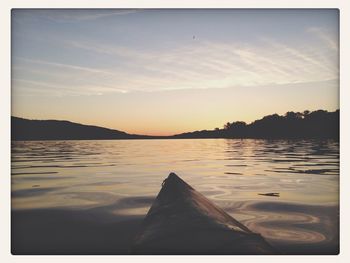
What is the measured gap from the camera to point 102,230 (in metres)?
4.48

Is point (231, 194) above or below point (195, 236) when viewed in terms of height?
below

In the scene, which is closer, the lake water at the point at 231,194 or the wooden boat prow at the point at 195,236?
the wooden boat prow at the point at 195,236

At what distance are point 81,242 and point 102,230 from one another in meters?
0.41

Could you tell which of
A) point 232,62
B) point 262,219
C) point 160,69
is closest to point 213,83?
point 232,62

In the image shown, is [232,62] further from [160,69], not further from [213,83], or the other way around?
[160,69]

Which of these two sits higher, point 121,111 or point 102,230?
point 121,111

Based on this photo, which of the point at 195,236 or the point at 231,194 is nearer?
the point at 195,236

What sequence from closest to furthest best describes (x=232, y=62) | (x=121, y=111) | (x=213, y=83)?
1. (x=232, y=62)
2. (x=213, y=83)
3. (x=121, y=111)

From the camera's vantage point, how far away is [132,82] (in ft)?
23.6

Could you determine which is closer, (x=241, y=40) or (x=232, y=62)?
(x=241, y=40)

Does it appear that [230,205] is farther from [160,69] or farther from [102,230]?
[160,69]

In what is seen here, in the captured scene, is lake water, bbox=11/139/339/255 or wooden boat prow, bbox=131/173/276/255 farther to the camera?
lake water, bbox=11/139/339/255

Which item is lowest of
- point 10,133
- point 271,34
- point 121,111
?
point 10,133
